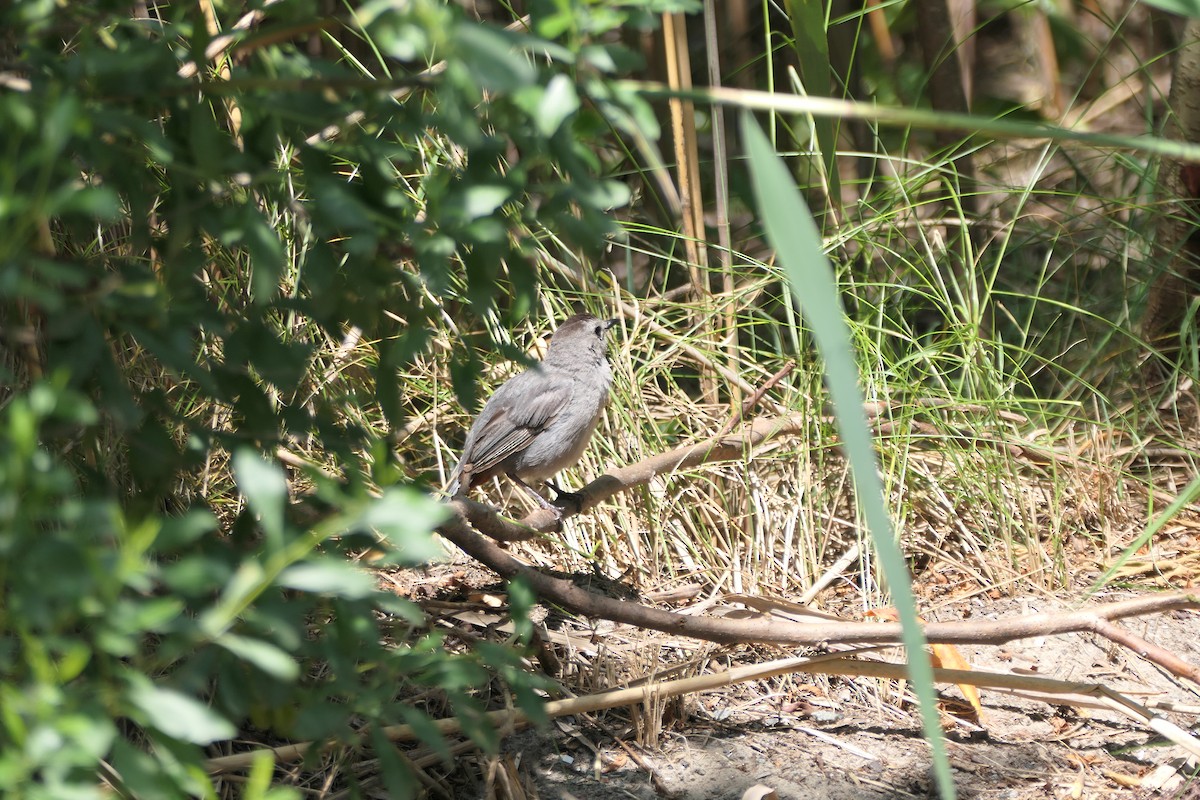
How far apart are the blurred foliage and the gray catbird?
193 cm

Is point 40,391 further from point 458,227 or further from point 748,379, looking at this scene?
point 748,379

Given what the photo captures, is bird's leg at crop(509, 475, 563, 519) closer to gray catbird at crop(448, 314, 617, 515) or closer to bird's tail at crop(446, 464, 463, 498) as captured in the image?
gray catbird at crop(448, 314, 617, 515)

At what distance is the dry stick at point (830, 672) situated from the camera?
101 inches

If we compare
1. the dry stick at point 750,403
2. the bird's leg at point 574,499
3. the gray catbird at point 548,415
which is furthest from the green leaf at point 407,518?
the gray catbird at point 548,415

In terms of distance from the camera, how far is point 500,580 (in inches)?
143

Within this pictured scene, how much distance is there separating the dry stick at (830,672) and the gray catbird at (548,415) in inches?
51.9

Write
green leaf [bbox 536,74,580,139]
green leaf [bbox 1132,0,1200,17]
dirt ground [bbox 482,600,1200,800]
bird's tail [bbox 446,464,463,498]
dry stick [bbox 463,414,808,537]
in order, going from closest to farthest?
green leaf [bbox 536,74,580,139] → green leaf [bbox 1132,0,1200,17] → dirt ground [bbox 482,600,1200,800] → dry stick [bbox 463,414,808,537] → bird's tail [bbox 446,464,463,498]

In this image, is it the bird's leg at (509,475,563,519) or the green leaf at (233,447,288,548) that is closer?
the green leaf at (233,447,288,548)

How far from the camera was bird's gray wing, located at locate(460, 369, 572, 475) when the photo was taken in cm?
400

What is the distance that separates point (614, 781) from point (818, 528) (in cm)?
142

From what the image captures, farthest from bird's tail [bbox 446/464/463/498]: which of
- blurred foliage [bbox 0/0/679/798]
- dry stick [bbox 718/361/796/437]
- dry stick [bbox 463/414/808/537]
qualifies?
blurred foliage [bbox 0/0/679/798]

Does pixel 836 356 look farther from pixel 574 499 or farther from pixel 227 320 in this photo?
pixel 574 499

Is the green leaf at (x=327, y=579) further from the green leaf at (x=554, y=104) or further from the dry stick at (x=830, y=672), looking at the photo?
the dry stick at (x=830, y=672)

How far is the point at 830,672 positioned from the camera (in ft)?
9.32
